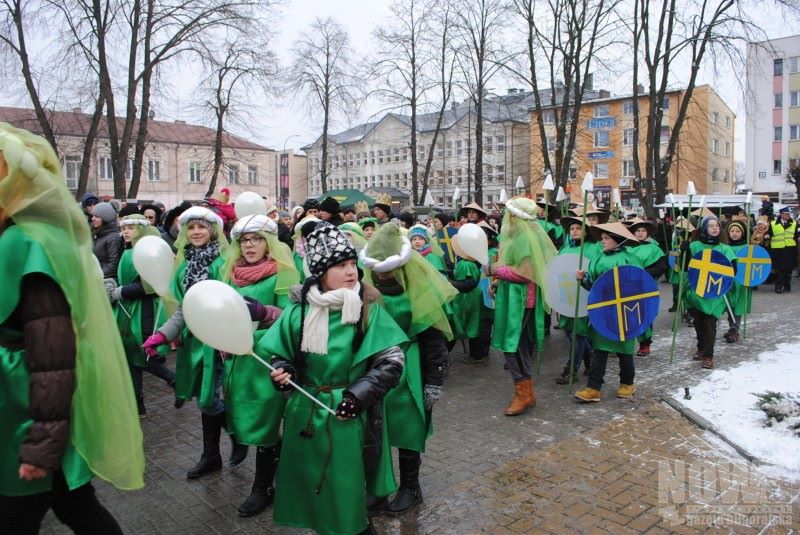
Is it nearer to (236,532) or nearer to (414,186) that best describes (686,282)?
(236,532)

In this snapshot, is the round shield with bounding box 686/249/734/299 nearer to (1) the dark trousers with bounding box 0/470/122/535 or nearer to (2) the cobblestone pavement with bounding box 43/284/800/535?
(2) the cobblestone pavement with bounding box 43/284/800/535

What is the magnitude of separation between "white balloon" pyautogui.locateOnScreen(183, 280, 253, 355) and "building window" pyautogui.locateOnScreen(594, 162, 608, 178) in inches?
2256

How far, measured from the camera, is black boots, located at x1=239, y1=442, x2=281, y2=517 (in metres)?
3.90

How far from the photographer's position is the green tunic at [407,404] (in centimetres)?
381

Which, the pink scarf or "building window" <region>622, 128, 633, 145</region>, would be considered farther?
"building window" <region>622, 128, 633, 145</region>

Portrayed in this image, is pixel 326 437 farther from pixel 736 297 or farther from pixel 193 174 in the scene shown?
pixel 193 174

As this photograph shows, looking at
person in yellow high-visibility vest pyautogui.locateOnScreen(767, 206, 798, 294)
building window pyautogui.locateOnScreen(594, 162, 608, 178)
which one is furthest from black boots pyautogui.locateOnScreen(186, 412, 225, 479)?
building window pyautogui.locateOnScreen(594, 162, 608, 178)

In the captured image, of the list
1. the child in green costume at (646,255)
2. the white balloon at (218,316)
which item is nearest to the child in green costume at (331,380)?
the white balloon at (218,316)

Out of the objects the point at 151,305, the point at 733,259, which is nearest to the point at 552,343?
the point at 733,259

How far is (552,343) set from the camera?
30.1 feet

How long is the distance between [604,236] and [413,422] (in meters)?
3.45

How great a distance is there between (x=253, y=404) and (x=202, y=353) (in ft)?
2.75

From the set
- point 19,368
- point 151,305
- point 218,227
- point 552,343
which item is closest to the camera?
point 19,368

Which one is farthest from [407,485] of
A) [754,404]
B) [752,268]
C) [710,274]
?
[752,268]
